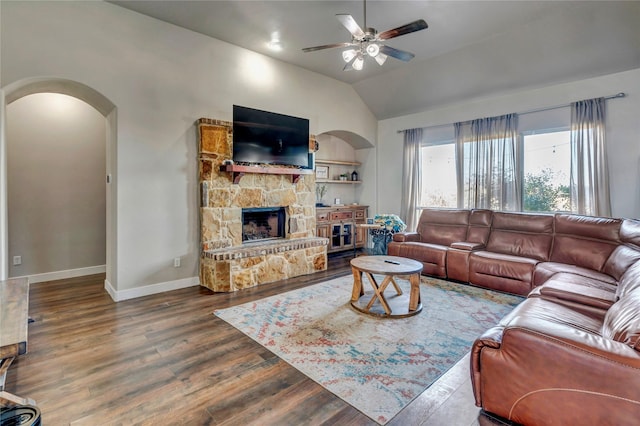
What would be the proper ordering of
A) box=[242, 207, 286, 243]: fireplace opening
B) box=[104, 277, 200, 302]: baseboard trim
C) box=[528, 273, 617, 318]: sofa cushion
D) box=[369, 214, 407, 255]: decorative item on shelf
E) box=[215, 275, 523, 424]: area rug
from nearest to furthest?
1. box=[215, 275, 523, 424]: area rug
2. box=[528, 273, 617, 318]: sofa cushion
3. box=[104, 277, 200, 302]: baseboard trim
4. box=[242, 207, 286, 243]: fireplace opening
5. box=[369, 214, 407, 255]: decorative item on shelf

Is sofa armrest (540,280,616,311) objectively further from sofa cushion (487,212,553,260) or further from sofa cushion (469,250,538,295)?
sofa cushion (487,212,553,260)

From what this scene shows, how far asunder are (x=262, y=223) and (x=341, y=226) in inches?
78.6

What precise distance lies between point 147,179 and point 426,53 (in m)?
4.50

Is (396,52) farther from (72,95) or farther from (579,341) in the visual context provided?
(72,95)

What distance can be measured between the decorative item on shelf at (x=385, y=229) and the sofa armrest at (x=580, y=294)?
302 cm

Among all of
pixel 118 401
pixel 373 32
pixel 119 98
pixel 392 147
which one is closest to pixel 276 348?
pixel 118 401

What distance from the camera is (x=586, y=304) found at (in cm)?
248

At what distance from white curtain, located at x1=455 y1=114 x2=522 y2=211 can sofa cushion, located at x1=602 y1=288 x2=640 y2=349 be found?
3.62 m

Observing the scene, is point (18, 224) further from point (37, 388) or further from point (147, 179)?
point (37, 388)

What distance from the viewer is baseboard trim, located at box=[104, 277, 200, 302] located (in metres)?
3.88

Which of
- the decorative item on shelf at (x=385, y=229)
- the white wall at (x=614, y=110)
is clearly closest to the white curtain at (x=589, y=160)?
the white wall at (x=614, y=110)

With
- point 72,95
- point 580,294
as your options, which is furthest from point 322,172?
point 580,294

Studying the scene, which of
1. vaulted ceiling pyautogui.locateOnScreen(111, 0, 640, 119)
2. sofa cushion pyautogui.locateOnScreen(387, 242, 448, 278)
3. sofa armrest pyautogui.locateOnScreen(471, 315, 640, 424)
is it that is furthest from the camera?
sofa cushion pyautogui.locateOnScreen(387, 242, 448, 278)

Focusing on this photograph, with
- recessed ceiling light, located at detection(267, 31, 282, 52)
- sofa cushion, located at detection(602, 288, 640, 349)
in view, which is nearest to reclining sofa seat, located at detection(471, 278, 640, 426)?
sofa cushion, located at detection(602, 288, 640, 349)
